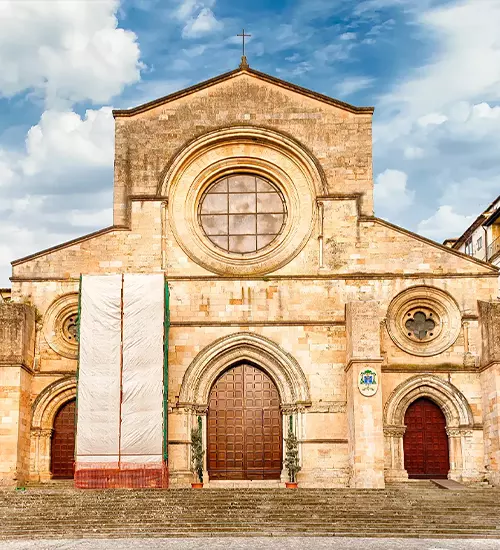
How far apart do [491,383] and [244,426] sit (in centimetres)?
715

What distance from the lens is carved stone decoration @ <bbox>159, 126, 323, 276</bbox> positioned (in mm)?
29047

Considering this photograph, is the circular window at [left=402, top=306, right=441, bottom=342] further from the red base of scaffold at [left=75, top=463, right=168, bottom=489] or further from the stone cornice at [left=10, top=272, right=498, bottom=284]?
the red base of scaffold at [left=75, top=463, right=168, bottom=489]

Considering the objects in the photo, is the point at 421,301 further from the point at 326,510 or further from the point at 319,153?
the point at 326,510

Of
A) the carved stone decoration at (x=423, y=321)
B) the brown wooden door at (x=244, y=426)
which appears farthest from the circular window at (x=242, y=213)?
the carved stone decoration at (x=423, y=321)

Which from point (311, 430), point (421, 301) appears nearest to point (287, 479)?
point (311, 430)

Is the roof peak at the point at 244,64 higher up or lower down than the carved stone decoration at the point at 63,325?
higher up

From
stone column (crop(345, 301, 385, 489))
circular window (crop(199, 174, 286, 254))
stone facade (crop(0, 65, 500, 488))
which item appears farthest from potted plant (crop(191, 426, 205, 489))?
circular window (crop(199, 174, 286, 254))

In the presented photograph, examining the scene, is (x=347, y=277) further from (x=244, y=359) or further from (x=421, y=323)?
(x=244, y=359)

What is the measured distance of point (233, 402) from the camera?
28344 millimetres

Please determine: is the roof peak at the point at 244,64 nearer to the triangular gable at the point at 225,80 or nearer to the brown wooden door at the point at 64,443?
the triangular gable at the point at 225,80

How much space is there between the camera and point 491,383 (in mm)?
26812

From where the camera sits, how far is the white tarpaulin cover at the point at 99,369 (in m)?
26.4

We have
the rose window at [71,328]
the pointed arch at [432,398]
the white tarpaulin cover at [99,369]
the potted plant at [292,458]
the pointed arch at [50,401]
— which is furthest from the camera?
the rose window at [71,328]

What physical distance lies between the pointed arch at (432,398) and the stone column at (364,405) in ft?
4.91
